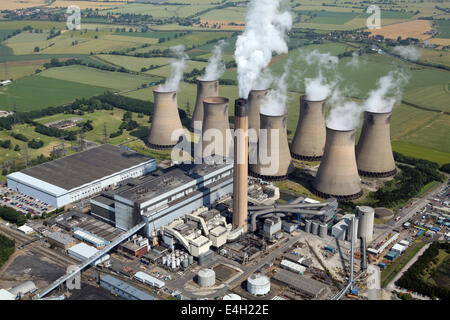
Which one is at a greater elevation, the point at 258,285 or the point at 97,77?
the point at 97,77

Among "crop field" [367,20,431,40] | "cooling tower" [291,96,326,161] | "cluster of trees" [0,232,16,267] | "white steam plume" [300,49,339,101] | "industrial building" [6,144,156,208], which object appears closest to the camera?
"cluster of trees" [0,232,16,267]

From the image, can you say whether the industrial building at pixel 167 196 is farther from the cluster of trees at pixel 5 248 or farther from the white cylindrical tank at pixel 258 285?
the white cylindrical tank at pixel 258 285

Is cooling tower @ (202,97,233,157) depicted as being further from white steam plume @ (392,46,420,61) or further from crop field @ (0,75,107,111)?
white steam plume @ (392,46,420,61)

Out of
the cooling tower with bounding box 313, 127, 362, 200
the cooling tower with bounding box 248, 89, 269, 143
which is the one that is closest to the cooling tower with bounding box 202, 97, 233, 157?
the cooling tower with bounding box 248, 89, 269, 143

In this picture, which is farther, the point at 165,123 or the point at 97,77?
the point at 97,77

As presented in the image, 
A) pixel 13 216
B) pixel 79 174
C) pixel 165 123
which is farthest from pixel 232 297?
pixel 165 123

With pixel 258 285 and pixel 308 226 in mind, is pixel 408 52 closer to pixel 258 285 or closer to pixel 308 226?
pixel 308 226

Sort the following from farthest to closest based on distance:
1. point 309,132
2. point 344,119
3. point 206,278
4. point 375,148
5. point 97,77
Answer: point 97,77 → point 309,132 → point 375,148 → point 344,119 → point 206,278
